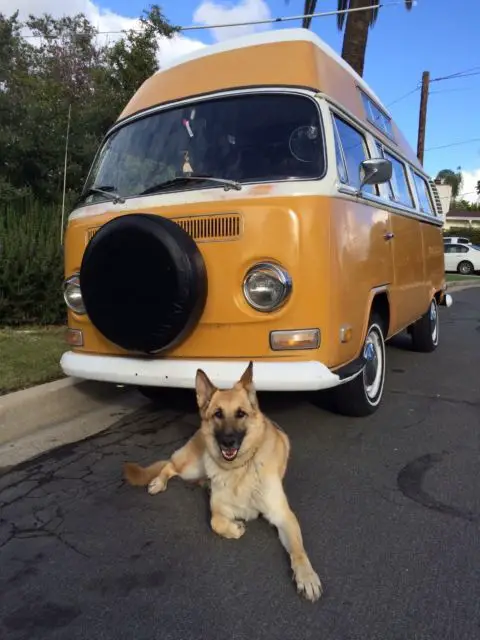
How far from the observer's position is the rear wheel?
314 inches

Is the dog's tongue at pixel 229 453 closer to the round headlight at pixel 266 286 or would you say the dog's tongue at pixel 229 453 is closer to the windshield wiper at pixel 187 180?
the round headlight at pixel 266 286

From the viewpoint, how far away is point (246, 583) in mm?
2674

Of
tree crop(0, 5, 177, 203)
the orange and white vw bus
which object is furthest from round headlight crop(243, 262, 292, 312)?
tree crop(0, 5, 177, 203)

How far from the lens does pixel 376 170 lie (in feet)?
14.1

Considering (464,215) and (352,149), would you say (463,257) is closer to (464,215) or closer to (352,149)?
(352,149)

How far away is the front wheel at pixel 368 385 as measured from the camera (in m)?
4.80

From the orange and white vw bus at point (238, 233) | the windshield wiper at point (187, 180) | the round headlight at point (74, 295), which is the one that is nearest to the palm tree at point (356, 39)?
the orange and white vw bus at point (238, 233)

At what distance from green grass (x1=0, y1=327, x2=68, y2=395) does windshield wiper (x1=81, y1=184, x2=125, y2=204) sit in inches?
70.8

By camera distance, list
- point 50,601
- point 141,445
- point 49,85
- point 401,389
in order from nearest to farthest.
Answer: point 50,601 < point 141,445 < point 401,389 < point 49,85

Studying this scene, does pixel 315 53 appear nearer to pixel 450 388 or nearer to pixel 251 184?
pixel 251 184

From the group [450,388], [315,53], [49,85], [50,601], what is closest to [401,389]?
[450,388]

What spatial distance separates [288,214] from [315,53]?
154cm

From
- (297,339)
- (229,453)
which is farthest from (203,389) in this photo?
(297,339)

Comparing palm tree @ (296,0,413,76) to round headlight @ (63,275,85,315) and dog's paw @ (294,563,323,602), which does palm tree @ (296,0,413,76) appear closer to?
round headlight @ (63,275,85,315)
